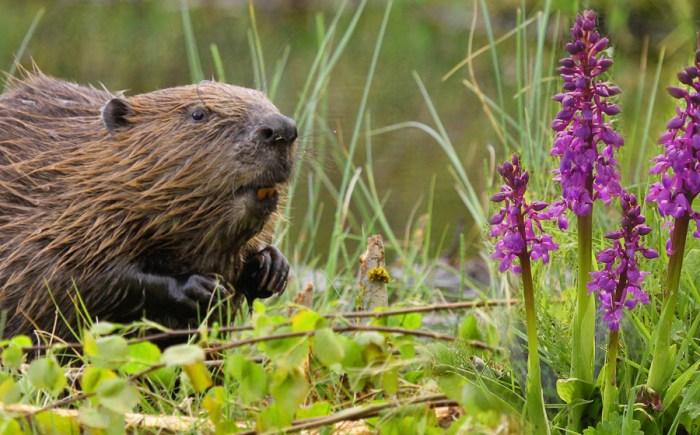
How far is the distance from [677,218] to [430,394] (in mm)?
519

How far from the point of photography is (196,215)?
2719 mm

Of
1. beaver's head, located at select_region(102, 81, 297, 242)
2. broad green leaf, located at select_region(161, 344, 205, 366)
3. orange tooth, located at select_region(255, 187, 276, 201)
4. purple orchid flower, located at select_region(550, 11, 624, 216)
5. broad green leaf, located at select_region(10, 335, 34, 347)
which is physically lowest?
broad green leaf, located at select_region(10, 335, 34, 347)

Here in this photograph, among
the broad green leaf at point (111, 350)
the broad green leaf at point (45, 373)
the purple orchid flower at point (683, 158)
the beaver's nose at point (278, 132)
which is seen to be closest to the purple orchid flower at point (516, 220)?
the purple orchid flower at point (683, 158)

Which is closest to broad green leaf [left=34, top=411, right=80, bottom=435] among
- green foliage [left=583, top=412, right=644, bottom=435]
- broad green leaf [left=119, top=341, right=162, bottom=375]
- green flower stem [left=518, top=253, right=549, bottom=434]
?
broad green leaf [left=119, top=341, right=162, bottom=375]

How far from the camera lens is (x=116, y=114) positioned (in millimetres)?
2916

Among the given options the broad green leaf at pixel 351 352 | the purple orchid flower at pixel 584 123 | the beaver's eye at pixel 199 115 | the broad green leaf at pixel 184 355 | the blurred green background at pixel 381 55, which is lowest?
the blurred green background at pixel 381 55

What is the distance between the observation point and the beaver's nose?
265cm

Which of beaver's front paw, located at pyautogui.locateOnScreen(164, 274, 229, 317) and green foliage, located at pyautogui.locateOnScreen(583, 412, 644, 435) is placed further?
beaver's front paw, located at pyautogui.locateOnScreen(164, 274, 229, 317)

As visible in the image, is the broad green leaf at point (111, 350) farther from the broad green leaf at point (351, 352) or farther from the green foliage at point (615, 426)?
the green foliage at point (615, 426)

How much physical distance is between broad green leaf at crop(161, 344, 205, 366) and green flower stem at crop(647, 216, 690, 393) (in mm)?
787

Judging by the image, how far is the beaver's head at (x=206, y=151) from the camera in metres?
2.67

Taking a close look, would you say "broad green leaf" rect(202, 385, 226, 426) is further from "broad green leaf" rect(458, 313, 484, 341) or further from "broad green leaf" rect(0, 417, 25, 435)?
"broad green leaf" rect(458, 313, 484, 341)

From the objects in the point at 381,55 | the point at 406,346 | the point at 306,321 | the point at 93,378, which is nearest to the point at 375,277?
the point at 406,346

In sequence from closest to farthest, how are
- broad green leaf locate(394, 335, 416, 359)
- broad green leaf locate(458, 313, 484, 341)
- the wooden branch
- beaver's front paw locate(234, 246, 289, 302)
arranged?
broad green leaf locate(394, 335, 416, 359)
broad green leaf locate(458, 313, 484, 341)
the wooden branch
beaver's front paw locate(234, 246, 289, 302)
